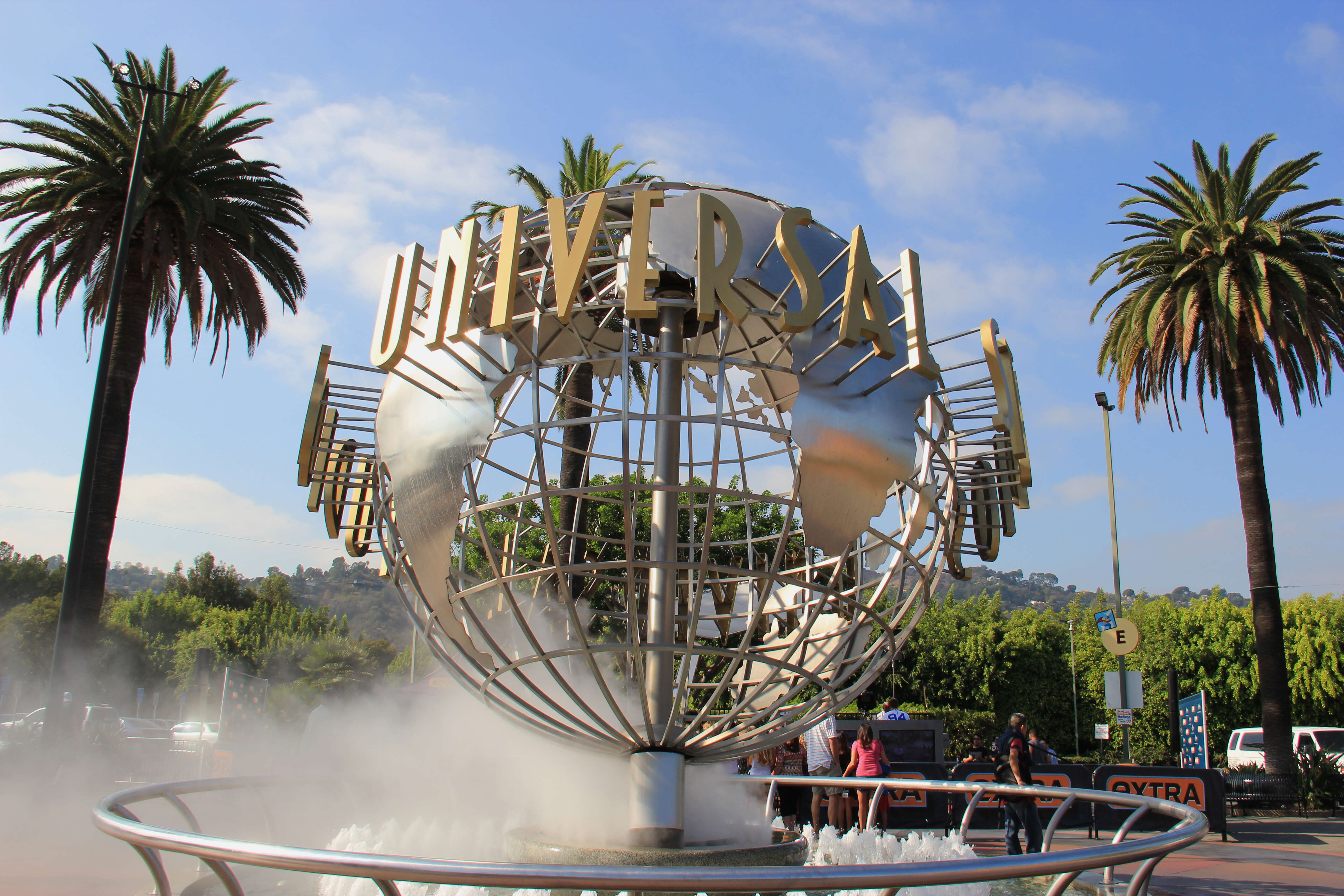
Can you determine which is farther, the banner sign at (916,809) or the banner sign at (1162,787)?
the banner sign at (916,809)

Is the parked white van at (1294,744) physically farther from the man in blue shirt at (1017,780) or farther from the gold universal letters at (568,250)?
the gold universal letters at (568,250)

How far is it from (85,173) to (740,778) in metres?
15.7

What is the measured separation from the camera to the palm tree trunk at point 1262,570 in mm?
17406

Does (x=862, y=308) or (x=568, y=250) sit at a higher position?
(x=568, y=250)

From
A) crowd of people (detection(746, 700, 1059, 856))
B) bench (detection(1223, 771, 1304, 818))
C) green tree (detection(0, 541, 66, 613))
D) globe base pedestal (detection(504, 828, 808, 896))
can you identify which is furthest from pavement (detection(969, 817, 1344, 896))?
green tree (detection(0, 541, 66, 613))

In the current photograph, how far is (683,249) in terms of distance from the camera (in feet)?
15.5

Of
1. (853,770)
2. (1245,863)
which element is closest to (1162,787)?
(1245,863)

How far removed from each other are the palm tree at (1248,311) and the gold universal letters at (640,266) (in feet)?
57.1

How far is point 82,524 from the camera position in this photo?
12.7 metres

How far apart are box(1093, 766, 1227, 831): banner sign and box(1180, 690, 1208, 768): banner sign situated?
3194 millimetres

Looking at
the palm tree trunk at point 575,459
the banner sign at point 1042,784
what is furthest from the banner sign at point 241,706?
the banner sign at point 1042,784

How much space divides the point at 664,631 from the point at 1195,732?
594 inches

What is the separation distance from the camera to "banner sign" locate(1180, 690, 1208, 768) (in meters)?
15.6

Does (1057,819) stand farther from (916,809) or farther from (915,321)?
(916,809)
